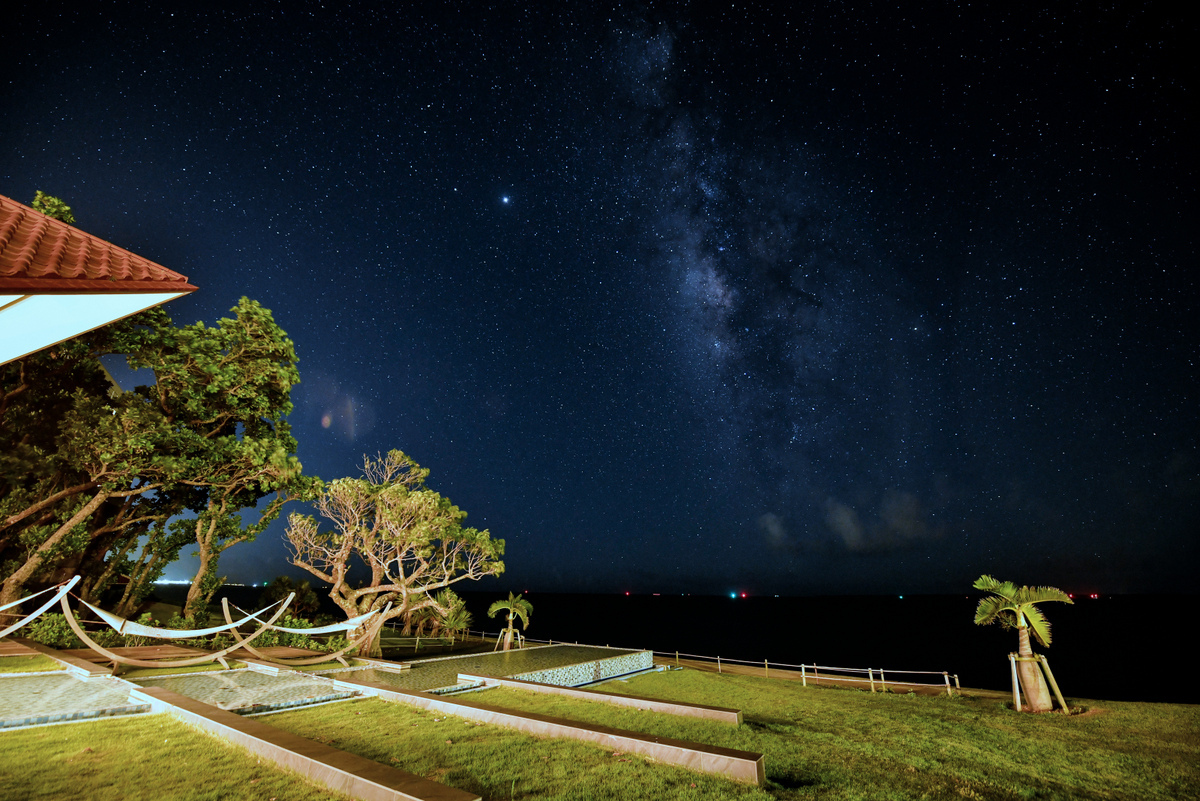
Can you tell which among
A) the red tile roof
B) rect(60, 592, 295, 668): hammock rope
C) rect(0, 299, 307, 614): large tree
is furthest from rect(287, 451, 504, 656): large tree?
the red tile roof

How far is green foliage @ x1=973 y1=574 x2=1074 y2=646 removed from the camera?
9.52m

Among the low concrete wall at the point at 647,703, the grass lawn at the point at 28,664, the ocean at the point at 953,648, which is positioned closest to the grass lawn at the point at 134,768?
the low concrete wall at the point at 647,703

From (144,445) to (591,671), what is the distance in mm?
14355

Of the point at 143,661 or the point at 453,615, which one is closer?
the point at 143,661

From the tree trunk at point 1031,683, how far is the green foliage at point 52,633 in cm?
2329

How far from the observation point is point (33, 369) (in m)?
14.6

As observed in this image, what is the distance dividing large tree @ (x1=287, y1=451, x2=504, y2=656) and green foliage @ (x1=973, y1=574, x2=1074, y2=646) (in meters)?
13.8

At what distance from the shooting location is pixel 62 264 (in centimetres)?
298

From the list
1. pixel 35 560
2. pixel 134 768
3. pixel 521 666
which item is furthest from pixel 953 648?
pixel 35 560

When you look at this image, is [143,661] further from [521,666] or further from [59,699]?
[521,666]

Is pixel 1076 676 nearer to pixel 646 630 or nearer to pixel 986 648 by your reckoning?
pixel 986 648

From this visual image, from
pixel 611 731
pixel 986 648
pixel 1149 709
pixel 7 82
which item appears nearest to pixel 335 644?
pixel 611 731

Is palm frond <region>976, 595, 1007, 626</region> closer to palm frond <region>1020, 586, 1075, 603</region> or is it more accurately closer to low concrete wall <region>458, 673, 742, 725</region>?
palm frond <region>1020, 586, 1075, 603</region>

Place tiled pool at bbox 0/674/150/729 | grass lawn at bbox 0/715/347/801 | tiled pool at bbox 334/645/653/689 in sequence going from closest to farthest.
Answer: grass lawn at bbox 0/715/347/801, tiled pool at bbox 0/674/150/729, tiled pool at bbox 334/645/653/689
